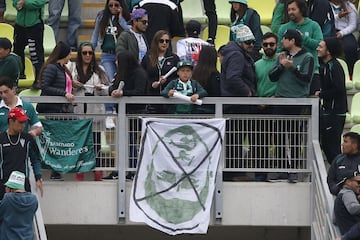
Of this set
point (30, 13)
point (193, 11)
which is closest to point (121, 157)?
point (30, 13)

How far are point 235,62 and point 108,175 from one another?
1.97 meters

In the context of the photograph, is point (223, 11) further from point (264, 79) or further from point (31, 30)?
point (264, 79)

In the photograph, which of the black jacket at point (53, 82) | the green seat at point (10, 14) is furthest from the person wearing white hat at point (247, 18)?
the green seat at point (10, 14)

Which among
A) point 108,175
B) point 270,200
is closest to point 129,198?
point 108,175

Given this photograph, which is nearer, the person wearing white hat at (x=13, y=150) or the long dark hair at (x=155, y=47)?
the person wearing white hat at (x=13, y=150)

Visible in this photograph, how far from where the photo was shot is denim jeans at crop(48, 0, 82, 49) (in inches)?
728

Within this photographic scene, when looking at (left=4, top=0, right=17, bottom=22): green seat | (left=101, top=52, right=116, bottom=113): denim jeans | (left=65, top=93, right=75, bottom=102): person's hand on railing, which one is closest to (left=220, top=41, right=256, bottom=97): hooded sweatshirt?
(left=65, top=93, right=75, bottom=102): person's hand on railing

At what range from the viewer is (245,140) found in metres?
15.3

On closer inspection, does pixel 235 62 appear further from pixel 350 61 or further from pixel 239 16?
pixel 350 61

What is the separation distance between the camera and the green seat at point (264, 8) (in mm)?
19359

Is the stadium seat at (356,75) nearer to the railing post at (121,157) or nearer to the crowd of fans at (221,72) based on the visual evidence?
the crowd of fans at (221,72)

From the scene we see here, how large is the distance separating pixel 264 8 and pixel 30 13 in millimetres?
3710

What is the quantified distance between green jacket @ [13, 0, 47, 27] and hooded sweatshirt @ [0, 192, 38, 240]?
4.23 meters

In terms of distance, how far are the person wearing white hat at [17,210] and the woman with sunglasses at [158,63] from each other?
2.34 meters
